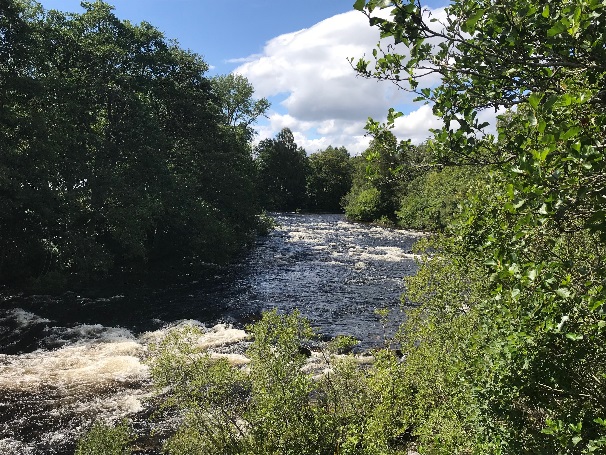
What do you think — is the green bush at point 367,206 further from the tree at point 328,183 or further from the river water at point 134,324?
the river water at point 134,324

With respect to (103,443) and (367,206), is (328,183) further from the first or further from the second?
(103,443)

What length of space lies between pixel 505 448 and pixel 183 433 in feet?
20.5

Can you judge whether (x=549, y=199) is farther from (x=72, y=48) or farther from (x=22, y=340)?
(x=72, y=48)

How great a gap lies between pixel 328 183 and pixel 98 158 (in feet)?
235

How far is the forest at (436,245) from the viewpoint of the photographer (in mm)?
4184

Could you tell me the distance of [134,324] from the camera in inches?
859

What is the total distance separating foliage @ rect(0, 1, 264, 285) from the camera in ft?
82.3

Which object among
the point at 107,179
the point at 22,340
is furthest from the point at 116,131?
the point at 22,340

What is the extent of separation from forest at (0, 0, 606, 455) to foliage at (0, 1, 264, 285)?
154 millimetres

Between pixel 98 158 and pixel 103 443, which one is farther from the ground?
pixel 98 158

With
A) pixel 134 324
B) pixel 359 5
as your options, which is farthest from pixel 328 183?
pixel 359 5

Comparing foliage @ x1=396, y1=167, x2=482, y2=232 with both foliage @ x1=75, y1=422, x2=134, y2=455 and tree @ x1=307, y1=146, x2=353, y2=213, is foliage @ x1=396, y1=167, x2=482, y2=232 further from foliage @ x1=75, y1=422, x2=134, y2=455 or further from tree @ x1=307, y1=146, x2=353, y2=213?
foliage @ x1=75, y1=422, x2=134, y2=455

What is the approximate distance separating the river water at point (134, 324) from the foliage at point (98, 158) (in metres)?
3.85

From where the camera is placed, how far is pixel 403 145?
19.5 ft
